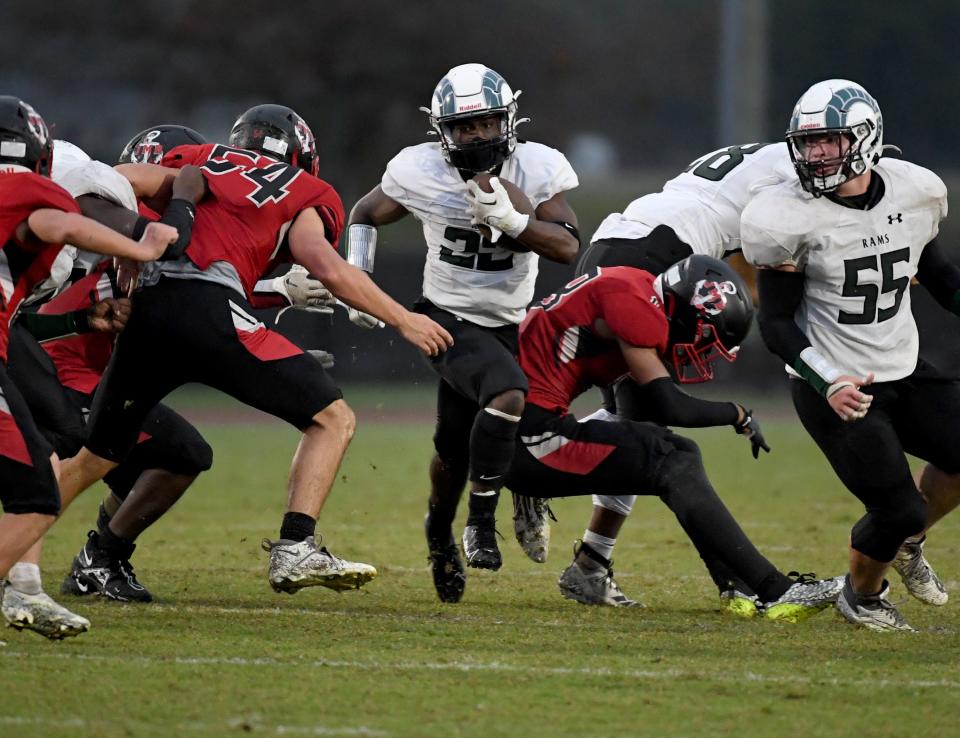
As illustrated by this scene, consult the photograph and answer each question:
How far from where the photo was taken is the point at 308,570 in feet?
18.0

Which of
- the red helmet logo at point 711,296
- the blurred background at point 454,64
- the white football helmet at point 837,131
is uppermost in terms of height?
the white football helmet at point 837,131

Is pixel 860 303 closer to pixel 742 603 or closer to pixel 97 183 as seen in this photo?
pixel 742 603

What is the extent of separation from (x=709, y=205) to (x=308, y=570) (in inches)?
94.2

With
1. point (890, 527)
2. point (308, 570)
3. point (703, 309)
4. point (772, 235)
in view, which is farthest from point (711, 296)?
point (308, 570)

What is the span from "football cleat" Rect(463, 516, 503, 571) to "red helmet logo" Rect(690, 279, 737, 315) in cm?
110

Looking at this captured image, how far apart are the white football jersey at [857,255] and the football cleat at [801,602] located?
76 cm

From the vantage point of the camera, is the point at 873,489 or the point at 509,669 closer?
the point at 509,669

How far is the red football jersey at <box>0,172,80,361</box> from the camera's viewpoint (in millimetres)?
4914

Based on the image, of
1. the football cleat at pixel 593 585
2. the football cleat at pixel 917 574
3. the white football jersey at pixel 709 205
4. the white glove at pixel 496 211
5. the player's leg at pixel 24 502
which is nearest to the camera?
the player's leg at pixel 24 502

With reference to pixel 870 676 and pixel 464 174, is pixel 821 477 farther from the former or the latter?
pixel 870 676

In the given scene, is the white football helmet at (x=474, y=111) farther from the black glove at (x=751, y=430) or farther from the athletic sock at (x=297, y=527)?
the athletic sock at (x=297, y=527)

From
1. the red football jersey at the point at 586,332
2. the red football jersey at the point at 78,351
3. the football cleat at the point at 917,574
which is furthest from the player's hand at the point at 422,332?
the football cleat at the point at 917,574

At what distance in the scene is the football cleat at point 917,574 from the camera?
619cm

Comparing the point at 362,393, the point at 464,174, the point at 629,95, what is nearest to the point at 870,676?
the point at 464,174
